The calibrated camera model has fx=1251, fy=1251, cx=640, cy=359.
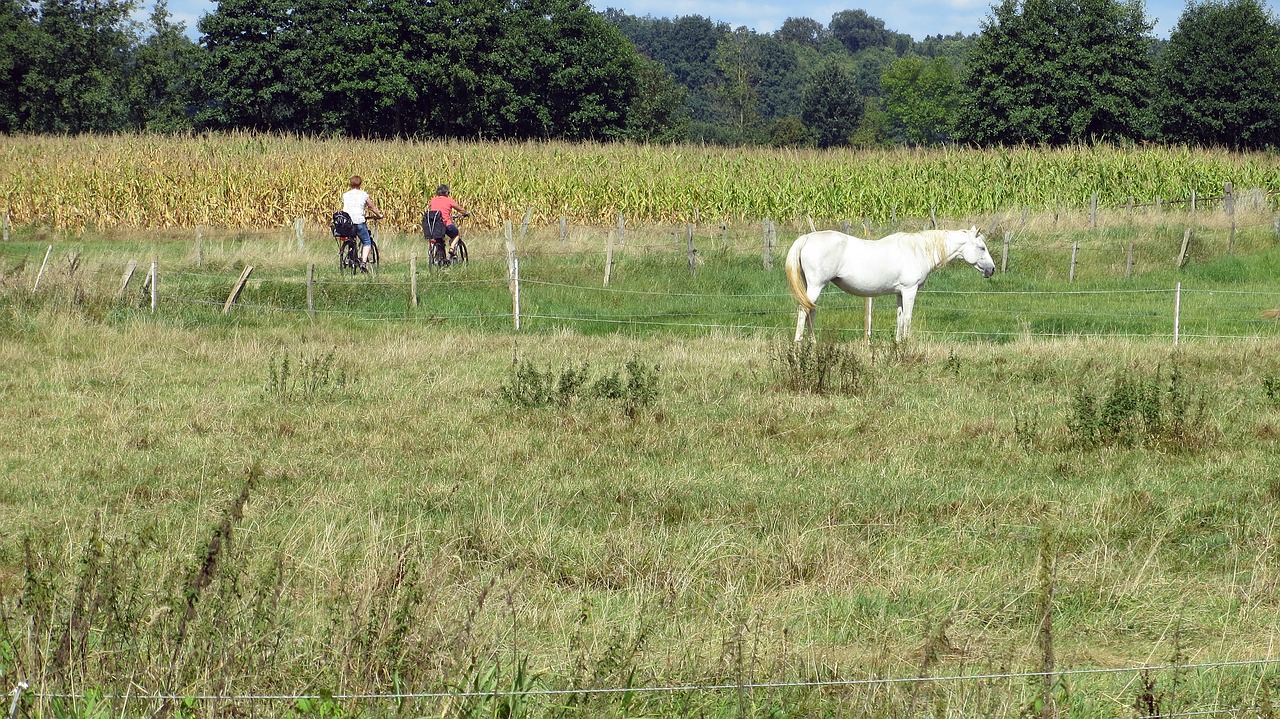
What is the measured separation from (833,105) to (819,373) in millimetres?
90808

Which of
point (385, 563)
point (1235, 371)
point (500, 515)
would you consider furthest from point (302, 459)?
point (1235, 371)

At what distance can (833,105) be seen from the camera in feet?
326

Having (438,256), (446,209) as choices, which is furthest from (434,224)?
(438,256)

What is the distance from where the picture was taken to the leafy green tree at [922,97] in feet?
359

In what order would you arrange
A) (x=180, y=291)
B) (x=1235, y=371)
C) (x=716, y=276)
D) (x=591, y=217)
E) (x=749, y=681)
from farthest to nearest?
1. (x=591, y=217)
2. (x=716, y=276)
3. (x=180, y=291)
4. (x=1235, y=371)
5. (x=749, y=681)

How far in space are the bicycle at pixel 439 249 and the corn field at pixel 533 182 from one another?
7.61 m

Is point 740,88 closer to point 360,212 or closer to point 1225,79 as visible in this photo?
point 1225,79

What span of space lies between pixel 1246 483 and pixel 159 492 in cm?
721

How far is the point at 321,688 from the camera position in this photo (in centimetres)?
452

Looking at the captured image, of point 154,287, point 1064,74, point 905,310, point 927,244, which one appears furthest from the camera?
point 1064,74

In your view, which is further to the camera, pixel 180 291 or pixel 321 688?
pixel 180 291

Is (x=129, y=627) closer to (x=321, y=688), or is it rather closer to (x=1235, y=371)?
(x=321, y=688)

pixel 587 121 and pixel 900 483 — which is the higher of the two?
pixel 587 121

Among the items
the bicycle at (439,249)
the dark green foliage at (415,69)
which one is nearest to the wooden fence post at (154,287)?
the bicycle at (439,249)
